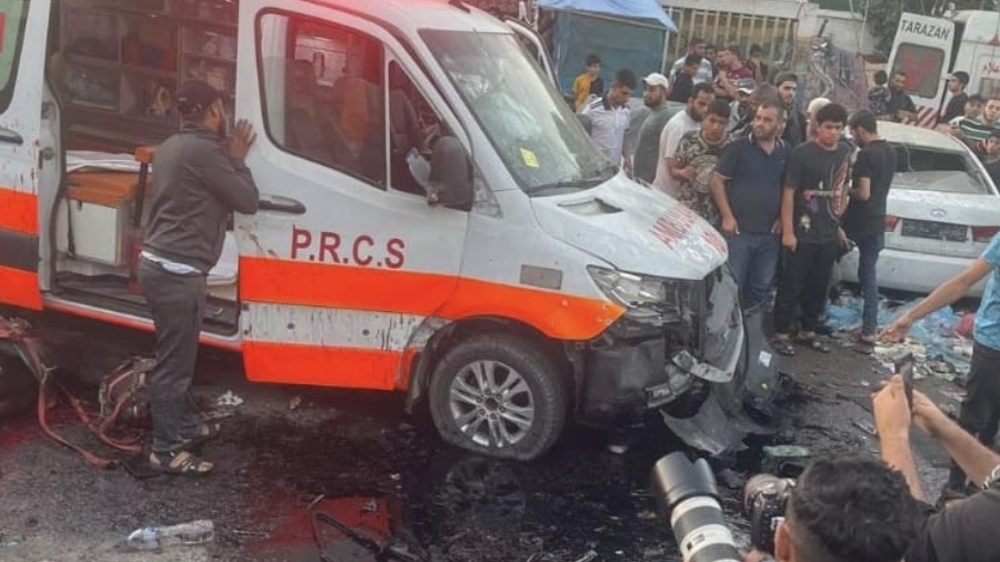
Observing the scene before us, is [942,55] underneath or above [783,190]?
above

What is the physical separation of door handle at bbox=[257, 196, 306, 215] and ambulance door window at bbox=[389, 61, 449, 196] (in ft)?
1.59

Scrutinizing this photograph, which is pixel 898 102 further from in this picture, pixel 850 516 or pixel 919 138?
pixel 850 516

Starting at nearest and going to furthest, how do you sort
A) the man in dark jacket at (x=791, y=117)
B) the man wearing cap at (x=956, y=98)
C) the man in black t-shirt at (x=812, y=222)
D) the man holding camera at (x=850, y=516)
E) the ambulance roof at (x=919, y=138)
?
the man holding camera at (x=850, y=516) < the man in black t-shirt at (x=812, y=222) < the man in dark jacket at (x=791, y=117) < the ambulance roof at (x=919, y=138) < the man wearing cap at (x=956, y=98)

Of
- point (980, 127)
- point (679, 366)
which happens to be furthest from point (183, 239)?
point (980, 127)

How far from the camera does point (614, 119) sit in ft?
30.4

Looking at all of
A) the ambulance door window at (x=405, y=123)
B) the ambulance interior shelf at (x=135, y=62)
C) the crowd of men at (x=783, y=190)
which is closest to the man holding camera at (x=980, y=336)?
the ambulance door window at (x=405, y=123)

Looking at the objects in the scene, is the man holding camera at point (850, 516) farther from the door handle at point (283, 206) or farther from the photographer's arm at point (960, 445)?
the door handle at point (283, 206)

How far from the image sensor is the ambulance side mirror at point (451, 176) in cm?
495

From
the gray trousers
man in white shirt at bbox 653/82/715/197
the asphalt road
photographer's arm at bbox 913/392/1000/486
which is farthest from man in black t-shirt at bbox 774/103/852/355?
photographer's arm at bbox 913/392/1000/486

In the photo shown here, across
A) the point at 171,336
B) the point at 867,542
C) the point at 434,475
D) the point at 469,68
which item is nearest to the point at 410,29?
the point at 469,68

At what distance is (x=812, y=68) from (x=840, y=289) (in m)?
9.62

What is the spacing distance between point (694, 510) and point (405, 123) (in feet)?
11.7

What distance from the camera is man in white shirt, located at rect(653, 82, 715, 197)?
7725mm

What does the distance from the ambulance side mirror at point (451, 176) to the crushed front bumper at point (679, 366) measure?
946 millimetres
